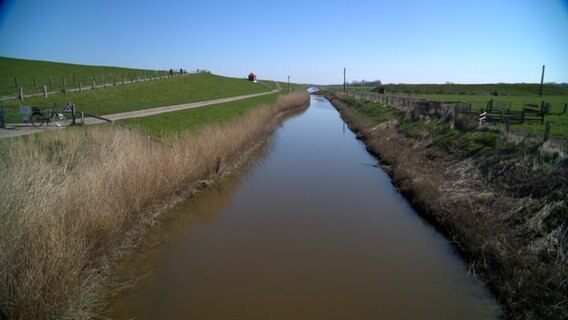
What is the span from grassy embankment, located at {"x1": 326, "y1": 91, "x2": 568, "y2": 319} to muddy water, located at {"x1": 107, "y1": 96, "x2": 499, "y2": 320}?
1.48ft

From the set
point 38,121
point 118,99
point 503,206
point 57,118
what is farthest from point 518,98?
point 38,121

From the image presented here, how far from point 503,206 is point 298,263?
16.4 feet

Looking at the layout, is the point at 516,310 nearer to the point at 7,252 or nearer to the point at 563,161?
the point at 563,161

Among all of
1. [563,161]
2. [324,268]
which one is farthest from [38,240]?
[563,161]

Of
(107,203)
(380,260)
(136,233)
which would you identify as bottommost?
(380,260)

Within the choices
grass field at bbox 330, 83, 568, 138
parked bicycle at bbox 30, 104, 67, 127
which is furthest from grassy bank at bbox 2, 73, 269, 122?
grass field at bbox 330, 83, 568, 138

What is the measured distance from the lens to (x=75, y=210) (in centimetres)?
519

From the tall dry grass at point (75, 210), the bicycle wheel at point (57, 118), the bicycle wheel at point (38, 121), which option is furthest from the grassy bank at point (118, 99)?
the tall dry grass at point (75, 210)

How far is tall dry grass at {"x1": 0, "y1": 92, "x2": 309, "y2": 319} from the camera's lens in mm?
3875

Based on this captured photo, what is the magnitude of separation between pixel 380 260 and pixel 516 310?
2454mm

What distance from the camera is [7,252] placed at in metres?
3.68

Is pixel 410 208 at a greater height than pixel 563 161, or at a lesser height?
lesser

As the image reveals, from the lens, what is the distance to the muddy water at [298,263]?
535cm

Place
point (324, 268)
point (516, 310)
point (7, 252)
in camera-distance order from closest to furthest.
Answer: point (7, 252) < point (516, 310) < point (324, 268)
